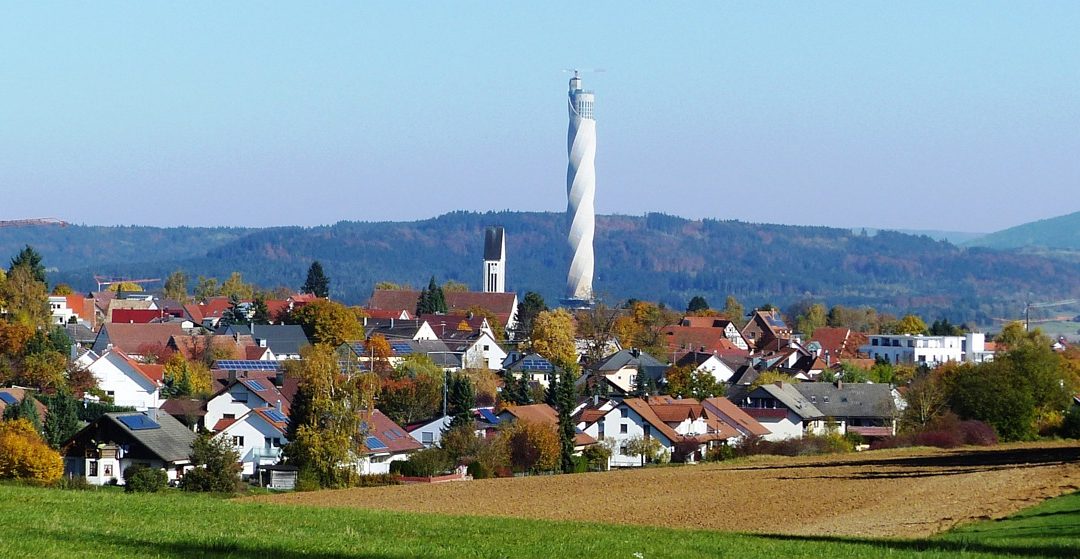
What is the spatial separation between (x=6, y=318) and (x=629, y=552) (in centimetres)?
5504

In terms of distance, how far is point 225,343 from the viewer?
7500 cm

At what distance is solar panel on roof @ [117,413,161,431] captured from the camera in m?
40.0

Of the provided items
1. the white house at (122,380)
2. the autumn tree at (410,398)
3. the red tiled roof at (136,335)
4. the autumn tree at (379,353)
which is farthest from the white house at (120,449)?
the red tiled roof at (136,335)

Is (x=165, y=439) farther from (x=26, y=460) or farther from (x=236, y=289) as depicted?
(x=236, y=289)

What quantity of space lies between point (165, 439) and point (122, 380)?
65.9ft

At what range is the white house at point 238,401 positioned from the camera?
50.3m

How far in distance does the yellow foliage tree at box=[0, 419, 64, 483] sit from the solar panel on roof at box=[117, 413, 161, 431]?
3.47 metres

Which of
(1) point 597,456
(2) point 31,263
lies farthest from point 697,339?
(1) point 597,456

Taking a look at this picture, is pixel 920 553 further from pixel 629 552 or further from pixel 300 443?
pixel 300 443

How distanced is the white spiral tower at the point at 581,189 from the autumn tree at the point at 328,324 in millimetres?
66420

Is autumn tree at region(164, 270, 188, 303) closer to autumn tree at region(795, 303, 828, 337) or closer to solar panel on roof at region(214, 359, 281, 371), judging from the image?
autumn tree at region(795, 303, 828, 337)

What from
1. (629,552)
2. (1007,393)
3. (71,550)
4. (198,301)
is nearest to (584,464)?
(1007,393)

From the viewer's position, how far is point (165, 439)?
40281mm

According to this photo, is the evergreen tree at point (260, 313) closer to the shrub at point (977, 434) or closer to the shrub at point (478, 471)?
the shrub at point (977, 434)
